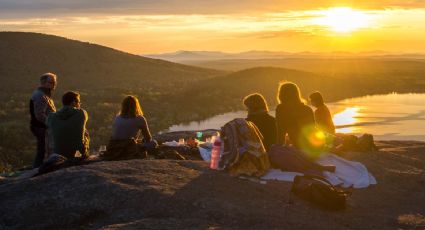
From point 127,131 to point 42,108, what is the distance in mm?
2347

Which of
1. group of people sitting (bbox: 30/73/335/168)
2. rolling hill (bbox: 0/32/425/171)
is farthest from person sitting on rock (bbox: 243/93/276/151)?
rolling hill (bbox: 0/32/425/171)

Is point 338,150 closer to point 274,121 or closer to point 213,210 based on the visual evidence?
point 274,121

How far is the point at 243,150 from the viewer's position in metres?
11.2

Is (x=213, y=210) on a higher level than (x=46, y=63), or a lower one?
lower

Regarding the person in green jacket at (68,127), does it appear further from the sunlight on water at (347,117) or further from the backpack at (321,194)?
the sunlight on water at (347,117)

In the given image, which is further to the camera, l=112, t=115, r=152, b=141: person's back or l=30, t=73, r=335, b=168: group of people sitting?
l=112, t=115, r=152, b=141: person's back

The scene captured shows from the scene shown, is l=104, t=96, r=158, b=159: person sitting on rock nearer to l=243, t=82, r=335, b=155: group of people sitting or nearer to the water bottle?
the water bottle

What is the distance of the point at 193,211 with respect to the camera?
29.5 feet

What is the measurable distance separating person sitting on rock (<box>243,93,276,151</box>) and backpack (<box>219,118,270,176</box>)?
82cm

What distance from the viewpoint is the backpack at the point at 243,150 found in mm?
11250

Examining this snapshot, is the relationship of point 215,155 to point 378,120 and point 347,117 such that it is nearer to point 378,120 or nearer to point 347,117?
point 378,120

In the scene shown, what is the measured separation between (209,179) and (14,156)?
17.6 meters

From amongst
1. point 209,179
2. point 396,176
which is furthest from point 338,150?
point 209,179

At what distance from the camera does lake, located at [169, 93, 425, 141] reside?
3559cm
